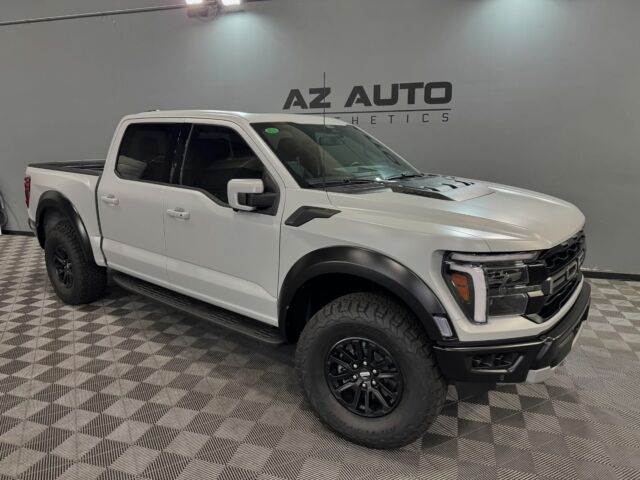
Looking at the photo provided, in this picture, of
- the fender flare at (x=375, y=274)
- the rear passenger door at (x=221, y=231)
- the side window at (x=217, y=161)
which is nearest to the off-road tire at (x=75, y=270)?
the rear passenger door at (x=221, y=231)

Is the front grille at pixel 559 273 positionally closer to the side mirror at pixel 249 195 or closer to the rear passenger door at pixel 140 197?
the side mirror at pixel 249 195

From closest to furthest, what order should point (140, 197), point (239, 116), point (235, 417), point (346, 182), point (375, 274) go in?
point (375, 274)
point (235, 417)
point (346, 182)
point (239, 116)
point (140, 197)

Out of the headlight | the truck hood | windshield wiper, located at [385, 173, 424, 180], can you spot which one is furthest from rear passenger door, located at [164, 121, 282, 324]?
the headlight

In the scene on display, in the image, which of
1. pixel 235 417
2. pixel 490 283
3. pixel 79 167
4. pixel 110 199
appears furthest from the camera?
pixel 79 167

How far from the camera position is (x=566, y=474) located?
6.48 ft

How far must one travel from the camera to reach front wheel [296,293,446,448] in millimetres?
1906

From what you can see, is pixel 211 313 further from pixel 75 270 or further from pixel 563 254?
pixel 563 254

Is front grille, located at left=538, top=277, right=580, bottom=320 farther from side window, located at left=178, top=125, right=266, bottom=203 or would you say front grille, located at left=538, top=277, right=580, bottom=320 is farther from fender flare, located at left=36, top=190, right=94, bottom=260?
fender flare, located at left=36, top=190, right=94, bottom=260

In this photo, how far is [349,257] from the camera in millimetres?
1992

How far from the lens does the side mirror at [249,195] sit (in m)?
2.18

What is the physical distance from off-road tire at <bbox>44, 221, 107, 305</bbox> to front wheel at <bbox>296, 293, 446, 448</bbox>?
2.35 meters

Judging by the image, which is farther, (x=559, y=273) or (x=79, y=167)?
(x=79, y=167)

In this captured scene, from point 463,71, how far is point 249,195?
3337 mm

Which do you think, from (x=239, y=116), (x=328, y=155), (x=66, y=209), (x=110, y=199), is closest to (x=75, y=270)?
(x=66, y=209)
